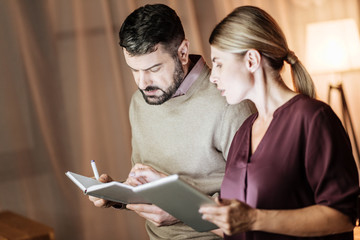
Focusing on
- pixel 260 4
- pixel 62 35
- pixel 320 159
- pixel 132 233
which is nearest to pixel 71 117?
pixel 62 35

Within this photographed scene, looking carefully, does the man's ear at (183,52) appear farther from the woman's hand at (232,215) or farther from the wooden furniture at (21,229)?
the wooden furniture at (21,229)

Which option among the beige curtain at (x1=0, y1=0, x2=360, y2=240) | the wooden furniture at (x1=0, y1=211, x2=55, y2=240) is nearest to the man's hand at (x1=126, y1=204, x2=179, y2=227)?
the wooden furniture at (x1=0, y1=211, x2=55, y2=240)

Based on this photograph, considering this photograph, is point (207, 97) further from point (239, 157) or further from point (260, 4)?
point (260, 4)

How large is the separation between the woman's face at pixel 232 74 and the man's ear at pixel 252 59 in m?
0.01

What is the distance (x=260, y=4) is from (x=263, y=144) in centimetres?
278

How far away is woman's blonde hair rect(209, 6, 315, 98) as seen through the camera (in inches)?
58.5

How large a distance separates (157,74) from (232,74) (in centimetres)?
43

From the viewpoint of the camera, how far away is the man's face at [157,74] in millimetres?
1874

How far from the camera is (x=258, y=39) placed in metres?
1.48

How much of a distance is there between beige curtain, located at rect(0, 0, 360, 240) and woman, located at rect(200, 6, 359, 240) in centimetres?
202

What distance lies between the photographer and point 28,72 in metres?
3.37

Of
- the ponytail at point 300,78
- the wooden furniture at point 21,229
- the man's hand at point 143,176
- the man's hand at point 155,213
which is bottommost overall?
the wooden furniture at point 21,229

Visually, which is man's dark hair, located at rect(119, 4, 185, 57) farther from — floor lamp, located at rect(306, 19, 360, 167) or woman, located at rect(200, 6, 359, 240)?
floor lamp, located at rect(306, 19, 360, 167)

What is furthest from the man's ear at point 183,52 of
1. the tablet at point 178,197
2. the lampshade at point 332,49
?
the lampshade at point 332,49
